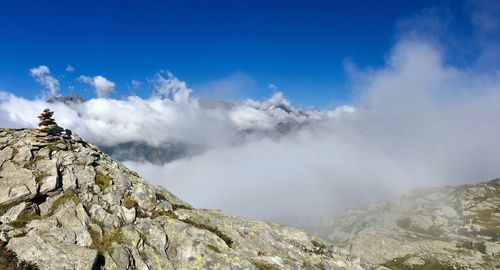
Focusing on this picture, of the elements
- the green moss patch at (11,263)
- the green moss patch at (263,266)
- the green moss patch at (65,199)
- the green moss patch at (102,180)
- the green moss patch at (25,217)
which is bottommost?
the green moss patch at (263,266)

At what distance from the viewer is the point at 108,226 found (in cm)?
4656

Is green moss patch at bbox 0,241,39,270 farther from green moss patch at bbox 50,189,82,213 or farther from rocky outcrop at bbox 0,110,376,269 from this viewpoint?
green moss patch at bbox 50,189,82,213

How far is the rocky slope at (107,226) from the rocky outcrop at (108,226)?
10 centimetres

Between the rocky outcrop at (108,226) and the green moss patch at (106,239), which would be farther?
the green moss patch at (106,239)

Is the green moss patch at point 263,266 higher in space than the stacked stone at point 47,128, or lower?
lower

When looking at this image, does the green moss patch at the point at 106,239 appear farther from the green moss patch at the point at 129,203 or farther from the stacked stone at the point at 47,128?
the stacked stone at the point at 47,128

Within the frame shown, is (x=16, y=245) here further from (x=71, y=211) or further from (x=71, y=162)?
(x=71, y=162)

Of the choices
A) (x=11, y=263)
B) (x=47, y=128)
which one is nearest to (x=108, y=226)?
(x=11, y=263)

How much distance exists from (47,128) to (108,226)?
24.6 meters

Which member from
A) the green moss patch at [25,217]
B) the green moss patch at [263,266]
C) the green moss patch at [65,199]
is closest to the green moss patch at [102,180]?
the green moss patch at [65,199]

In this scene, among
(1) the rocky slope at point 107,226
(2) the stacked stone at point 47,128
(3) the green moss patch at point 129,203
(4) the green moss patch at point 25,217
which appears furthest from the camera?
(2) the stacked stone at point 47,128

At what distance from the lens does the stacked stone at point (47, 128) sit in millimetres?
59888

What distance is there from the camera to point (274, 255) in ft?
170

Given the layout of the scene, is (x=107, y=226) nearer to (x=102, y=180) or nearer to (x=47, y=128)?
(x=102, y=180)
